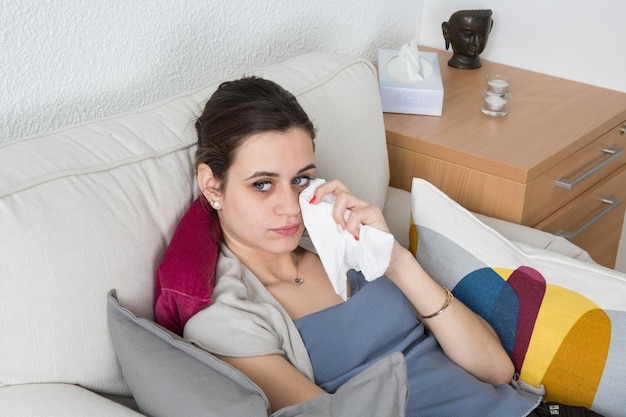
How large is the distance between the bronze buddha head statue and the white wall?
0.11m

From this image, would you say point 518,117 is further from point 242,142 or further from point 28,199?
point 28,199

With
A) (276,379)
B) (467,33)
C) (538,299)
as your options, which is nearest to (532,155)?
(538,299)

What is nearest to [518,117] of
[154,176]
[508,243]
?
[508,243]

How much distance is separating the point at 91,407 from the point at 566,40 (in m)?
1.79

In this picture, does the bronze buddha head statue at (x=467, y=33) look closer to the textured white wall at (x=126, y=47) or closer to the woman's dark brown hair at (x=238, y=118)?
the textured white wall at (x=126, y=47)

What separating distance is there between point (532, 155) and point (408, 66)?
1.41 feet

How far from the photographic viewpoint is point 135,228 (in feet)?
4.16

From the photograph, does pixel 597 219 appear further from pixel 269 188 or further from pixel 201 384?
pixel 201 384

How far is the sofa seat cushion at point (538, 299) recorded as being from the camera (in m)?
1.43

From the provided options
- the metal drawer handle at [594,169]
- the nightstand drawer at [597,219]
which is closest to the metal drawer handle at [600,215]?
the nightstand drawer at [597,219]

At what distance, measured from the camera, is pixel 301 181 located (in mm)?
1364

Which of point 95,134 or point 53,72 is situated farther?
point 53,72

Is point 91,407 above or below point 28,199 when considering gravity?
below

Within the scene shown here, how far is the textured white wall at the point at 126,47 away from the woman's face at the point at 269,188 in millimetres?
412
